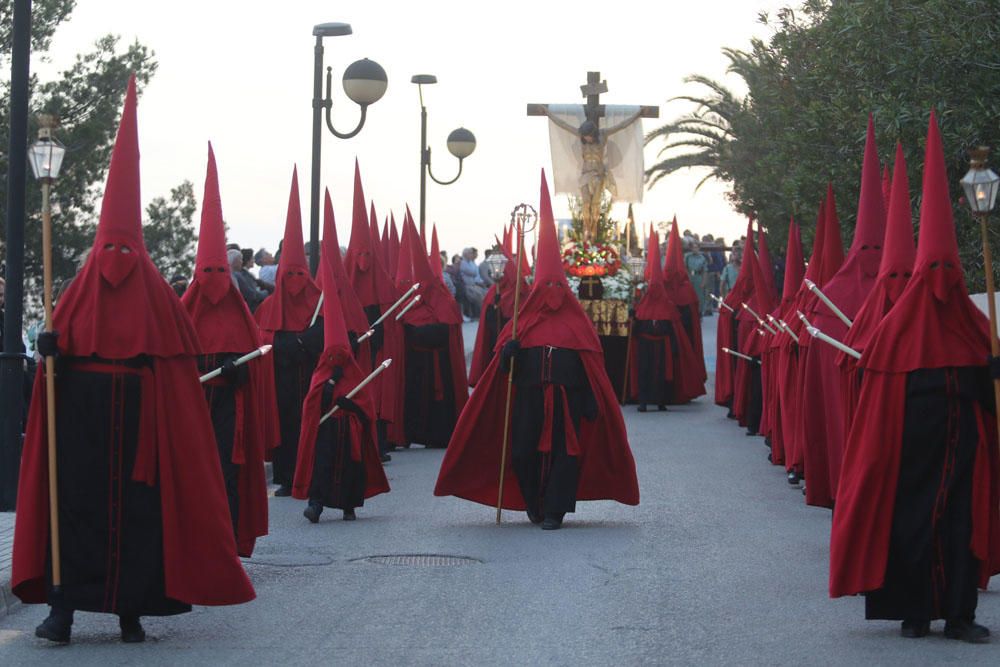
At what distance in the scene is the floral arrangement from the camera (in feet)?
94.3

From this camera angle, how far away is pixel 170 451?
9125mm

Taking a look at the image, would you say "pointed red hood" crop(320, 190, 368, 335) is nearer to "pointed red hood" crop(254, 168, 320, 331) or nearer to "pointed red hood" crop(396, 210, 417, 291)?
"pointed red hood" crop(254, 168, 320, 331)

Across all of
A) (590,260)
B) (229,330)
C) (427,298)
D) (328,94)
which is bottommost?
(229,330)

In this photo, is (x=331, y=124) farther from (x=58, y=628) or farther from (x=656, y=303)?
(x=58, y=628)

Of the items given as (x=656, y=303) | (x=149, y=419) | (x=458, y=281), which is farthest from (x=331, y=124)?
(x=458, y=281)

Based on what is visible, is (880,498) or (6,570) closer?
(880,498)

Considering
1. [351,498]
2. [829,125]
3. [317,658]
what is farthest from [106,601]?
[829,125]

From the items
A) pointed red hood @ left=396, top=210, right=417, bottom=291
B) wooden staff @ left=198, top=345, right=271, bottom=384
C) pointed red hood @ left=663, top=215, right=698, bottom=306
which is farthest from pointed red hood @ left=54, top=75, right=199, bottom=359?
pointed red hood @ left=663, top=215, right=698, bottom=306

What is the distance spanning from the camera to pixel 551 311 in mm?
13781

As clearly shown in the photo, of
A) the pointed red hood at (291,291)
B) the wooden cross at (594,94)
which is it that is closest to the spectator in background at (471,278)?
the wooden cross at (594,94)

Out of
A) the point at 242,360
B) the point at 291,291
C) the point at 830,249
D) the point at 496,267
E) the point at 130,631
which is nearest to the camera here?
the point at 130,631

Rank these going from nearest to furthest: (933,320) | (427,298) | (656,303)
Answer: (933,320)
(427,298)
(656,303)

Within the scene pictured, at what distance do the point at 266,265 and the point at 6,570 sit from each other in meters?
14.2

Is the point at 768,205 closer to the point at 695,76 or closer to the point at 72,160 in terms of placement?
the point at 695,76
